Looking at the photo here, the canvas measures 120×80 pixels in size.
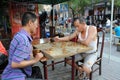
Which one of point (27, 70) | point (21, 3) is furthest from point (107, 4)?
point (27, 70)

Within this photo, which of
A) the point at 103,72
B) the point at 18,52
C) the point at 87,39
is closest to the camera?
the point at 18,52

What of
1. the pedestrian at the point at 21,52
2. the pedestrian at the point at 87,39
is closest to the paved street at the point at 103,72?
the pedestrian at the point at 87,39

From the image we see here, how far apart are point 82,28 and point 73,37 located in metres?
0.53

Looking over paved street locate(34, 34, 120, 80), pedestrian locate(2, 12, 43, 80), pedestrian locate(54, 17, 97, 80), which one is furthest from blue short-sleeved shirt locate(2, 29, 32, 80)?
paved street locate(34, 34, 120, 80)

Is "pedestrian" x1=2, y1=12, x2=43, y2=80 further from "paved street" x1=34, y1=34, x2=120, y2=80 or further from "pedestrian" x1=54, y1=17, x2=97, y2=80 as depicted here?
"paved street" x1=34, y1=34, x2=120, y2=80

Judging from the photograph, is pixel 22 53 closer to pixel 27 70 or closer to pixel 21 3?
pixel 27 70

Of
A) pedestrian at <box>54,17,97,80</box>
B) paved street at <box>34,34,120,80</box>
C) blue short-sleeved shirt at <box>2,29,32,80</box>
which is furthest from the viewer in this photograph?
paved street at <box>34,34,120,80</box>

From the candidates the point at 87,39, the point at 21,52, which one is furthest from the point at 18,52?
the point at 87,39

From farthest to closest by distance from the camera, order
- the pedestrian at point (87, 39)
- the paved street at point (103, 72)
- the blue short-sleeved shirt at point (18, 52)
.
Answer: the paved street at point (103, 72) < the pedestrian at point (87, 39) < the blue short-sleeved shirt at point (18, 52)

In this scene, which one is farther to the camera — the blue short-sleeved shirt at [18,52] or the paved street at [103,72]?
the paved street at [103,72]

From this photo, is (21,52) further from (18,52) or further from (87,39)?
(87,39)

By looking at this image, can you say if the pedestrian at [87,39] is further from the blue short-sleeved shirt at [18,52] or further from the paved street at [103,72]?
the blue short-sleeved shirt at [18,52]

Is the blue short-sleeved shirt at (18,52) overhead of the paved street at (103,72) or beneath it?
overhead

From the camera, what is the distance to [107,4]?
24.1 m
